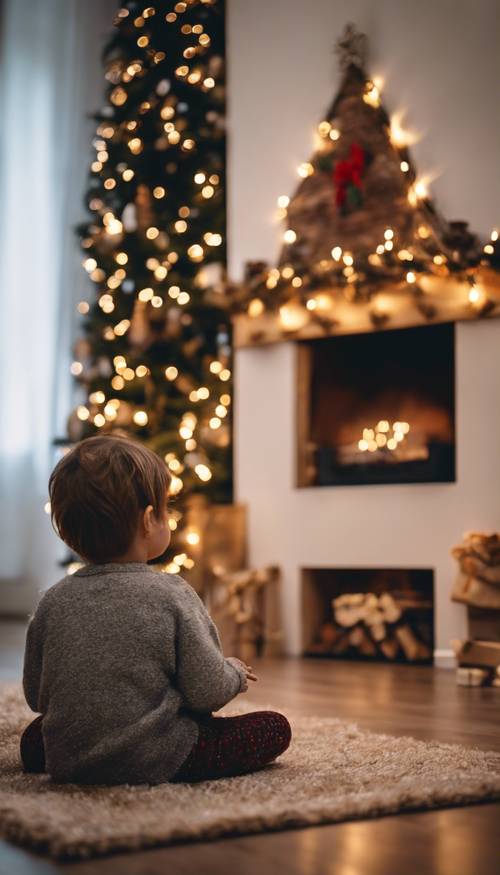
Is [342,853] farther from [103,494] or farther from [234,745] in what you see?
[103,494]

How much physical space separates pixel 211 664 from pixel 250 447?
106 inches

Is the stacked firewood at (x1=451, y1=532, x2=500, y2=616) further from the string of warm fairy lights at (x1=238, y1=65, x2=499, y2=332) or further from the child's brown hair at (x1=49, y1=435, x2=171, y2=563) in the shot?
the child's brown hair at (x1=49, y1=435, x2=171, y2=563)

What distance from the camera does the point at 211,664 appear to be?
1.70 m

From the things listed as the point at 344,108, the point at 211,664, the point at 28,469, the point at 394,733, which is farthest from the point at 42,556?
the point at 211,664

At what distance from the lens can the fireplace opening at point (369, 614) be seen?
13.1ft

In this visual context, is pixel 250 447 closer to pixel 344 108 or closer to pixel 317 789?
pixel 344 108

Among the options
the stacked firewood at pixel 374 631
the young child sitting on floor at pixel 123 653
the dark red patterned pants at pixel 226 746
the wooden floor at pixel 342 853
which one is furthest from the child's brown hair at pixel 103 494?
the stacked firewood at pixel 374 631

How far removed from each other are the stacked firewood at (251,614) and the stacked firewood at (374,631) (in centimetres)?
20

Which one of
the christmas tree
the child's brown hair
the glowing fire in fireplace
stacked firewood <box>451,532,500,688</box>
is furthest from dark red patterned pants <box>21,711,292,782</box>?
the christmas tree

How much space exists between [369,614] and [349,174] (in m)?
1.56

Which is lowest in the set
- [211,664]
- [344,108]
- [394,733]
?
[394,733]

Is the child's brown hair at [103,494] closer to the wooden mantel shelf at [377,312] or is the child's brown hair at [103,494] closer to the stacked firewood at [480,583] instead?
the stacked firewood at [480,583]

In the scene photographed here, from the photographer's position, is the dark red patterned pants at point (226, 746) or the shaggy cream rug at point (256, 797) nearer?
the shaggy cream rug at point (256, 797)

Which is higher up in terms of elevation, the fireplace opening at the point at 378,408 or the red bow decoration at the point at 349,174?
the red bow decoration at the point at 349,174
